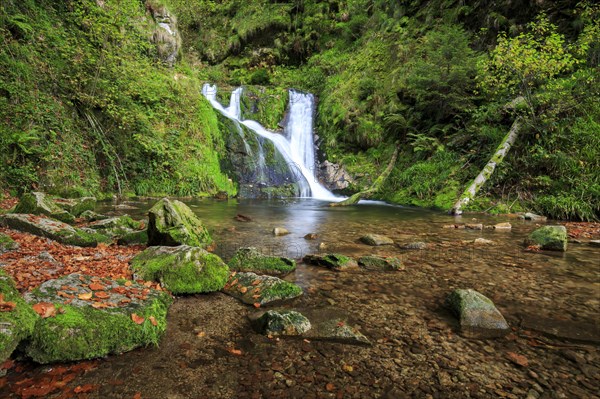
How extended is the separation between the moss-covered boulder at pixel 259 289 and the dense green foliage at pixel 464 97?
362 inches

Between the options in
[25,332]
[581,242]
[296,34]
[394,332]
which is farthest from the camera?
[296,34]

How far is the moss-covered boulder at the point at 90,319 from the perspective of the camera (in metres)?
2.12

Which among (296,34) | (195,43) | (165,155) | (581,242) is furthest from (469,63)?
(195,43)

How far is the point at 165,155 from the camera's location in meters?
13.0

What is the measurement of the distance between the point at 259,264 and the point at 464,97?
467 inches

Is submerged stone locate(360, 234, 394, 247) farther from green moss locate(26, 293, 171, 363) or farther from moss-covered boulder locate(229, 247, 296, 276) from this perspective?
green moss locate(26, 293, 171, 363)

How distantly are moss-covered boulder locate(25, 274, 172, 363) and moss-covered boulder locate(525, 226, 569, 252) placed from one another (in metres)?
6.41

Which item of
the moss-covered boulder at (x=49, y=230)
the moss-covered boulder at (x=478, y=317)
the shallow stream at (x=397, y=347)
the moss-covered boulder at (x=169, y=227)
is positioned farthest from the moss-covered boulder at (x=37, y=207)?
the moss-covered boulder at (x=478, y=317)

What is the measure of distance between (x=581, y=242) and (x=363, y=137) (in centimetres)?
1134

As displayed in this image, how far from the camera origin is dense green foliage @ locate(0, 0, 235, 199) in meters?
8.66

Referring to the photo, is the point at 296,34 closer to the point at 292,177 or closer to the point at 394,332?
the point at 292,177

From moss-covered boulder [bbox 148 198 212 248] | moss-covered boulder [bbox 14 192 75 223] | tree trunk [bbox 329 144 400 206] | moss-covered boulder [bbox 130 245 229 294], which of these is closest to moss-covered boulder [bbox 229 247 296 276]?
moss-covered boulder [bbox 130 245 229 294]

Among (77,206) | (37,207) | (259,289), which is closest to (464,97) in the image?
(259,289)

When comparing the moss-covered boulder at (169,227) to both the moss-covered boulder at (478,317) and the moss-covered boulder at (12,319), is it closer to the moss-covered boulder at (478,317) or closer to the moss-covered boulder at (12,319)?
the moss-covered boulder at (12,319)
